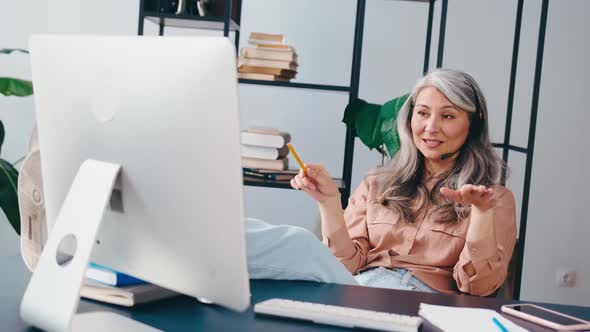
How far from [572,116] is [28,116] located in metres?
2.66

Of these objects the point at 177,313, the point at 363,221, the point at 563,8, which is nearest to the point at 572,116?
the point at 563,8

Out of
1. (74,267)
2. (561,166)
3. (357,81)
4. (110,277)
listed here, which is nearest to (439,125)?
(357,81)

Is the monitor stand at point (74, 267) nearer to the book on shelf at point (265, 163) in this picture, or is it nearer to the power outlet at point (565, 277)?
the book on shelf at point (265, 163)

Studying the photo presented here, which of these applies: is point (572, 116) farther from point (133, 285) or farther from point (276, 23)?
point (133, 285)

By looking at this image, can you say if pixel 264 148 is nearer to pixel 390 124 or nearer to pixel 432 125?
pixel 390 124

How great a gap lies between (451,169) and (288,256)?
38.0 inches

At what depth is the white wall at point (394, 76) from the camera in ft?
10.2

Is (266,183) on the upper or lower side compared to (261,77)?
lower

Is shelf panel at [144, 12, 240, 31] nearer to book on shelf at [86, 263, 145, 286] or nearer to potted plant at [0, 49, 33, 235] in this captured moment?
potted plant at [0, 49, 33, 235]

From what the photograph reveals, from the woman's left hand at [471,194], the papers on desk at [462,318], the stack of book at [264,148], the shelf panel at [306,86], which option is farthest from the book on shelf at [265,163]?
the papers on desk at [462,318]

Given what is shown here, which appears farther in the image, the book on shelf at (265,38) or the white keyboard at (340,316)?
the book on shelf at (265,38)

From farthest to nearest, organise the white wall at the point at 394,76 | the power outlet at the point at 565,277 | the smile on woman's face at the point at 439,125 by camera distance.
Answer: the power outlet at the point at 565,277, the white wall at the point at 394,76, the smile on woman's face at the point at 439,125

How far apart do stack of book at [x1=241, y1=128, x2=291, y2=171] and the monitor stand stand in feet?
5.53

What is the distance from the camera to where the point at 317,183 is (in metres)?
1.62
